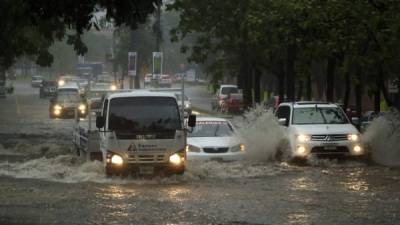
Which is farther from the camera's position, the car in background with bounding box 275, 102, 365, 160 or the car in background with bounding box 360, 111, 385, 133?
the car in background with bounding box 360, 111, 385, 133

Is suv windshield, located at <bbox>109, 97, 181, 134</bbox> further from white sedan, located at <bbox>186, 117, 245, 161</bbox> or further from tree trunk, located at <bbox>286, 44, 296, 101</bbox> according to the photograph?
tree trunk, located at <bbox>286, 44, 296, 101</bbox>

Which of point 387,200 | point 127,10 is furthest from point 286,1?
point 127,10

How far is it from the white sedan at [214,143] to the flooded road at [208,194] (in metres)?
0.25

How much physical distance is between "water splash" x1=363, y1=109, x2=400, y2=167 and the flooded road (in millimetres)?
1783

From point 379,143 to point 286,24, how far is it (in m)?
4.89

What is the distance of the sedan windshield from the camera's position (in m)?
22.0

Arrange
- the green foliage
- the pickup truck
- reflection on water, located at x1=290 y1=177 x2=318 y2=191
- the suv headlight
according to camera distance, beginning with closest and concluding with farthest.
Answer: the green foliage < reflection on water, located at x1=290 y1=177 x2=318 y2=191 < the pickup truck < the suv headlight

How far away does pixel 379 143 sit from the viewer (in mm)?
24484

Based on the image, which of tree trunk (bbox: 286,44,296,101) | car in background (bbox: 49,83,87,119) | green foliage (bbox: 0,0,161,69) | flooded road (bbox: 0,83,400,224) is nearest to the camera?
green foliage (bbox: 0,0,161,69)

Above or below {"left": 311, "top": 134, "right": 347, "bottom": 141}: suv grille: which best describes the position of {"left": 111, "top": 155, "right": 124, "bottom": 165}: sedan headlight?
below

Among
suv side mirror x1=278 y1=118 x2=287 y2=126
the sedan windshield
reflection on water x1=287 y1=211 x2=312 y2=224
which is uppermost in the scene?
suv side mirror x1=278 y1=118 x2=287 y2=126

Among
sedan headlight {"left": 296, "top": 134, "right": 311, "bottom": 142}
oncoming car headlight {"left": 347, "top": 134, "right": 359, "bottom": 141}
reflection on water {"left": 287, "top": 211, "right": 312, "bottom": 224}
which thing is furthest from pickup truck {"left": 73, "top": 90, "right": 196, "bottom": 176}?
reflection on water {"left": 287, "top": 211, "right": 312, "bottom": 224}

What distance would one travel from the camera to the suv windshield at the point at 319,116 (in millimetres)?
23062

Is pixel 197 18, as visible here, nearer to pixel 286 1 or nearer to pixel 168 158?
pixel 286 1
